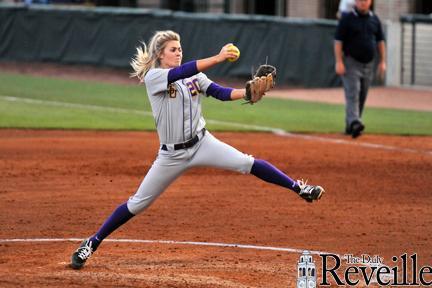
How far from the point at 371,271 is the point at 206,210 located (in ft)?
10.4

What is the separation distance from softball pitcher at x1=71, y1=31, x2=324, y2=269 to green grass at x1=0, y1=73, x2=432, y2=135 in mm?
9357

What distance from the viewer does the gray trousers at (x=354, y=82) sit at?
17016 mm

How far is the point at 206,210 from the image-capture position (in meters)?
11.8

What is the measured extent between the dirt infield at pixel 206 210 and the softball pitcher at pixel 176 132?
0.57 meters

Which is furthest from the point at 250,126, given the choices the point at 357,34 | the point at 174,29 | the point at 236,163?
the point at 236,163

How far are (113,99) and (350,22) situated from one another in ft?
25.0

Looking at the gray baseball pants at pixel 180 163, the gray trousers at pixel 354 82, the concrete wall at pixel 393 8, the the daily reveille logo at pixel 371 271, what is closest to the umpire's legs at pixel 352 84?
the gray trousers at pixel 354 82

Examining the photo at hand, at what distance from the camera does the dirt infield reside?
910 cm

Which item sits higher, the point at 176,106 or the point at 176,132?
the point at 176,106

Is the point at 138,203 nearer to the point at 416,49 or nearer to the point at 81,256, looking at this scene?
the point at 81,256

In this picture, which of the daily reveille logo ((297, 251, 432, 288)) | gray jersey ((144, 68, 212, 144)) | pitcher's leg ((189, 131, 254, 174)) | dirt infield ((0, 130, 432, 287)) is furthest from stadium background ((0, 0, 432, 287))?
gray jersey ((144, 68, 212, 144))

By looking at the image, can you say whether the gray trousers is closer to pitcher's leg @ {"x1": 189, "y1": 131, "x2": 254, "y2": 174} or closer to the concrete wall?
pitcher's leg @ {"x1": 189, "y1": 131, "x2": 254, "y2": 174}

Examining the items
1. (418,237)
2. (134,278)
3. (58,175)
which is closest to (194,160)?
(134,278)

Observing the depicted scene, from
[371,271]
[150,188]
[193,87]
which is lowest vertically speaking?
[371,271]
